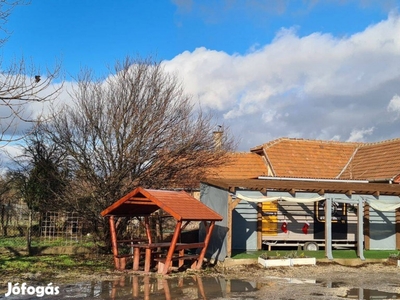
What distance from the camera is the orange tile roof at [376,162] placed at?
23.3 m

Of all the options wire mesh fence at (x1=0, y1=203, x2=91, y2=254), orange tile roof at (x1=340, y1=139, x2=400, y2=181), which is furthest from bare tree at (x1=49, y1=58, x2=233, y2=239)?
orange tile roof at (x1=340, y1=139, x2=400, y2=181)

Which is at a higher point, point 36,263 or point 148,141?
point 148,141

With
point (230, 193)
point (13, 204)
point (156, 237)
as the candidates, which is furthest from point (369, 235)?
point (13, 204)

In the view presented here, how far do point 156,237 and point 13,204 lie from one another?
27.1ft

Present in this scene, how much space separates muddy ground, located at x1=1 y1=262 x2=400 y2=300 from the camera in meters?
11.7

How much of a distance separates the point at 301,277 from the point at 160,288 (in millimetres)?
4684

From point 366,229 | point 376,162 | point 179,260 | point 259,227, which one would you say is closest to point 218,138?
point 259,227

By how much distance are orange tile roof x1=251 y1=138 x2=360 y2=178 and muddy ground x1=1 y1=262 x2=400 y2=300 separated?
29.5ft

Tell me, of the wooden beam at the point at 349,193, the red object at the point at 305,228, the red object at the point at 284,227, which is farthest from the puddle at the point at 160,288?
the red object at the point at 305,228

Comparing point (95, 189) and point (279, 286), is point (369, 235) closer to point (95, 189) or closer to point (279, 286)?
point (279, 286)

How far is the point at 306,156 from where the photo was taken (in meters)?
27.3

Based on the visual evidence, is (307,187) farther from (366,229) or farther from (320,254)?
(366,229)

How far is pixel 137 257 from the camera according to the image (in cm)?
1456

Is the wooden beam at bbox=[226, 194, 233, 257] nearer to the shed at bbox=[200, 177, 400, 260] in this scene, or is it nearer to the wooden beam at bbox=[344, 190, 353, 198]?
Result: the shed at bbox=[200, 177, 400, 260]
